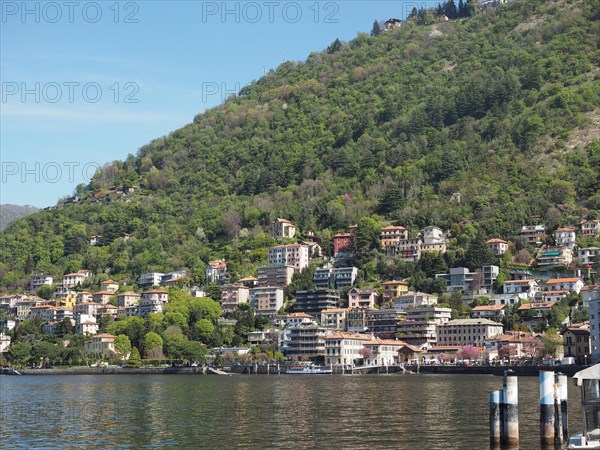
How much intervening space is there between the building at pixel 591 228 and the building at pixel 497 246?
1203 centimetres

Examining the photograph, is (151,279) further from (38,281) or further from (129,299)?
(38,281)

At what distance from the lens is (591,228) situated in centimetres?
14450

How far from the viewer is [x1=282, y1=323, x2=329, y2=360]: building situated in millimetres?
132500

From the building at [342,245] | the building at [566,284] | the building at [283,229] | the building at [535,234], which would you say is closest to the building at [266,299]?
the building at [342,245]

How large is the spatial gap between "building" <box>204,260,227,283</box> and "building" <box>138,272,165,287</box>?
8723 millimetres

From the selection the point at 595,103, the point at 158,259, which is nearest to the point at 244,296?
the point at 158,259

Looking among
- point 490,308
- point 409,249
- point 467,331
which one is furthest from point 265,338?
point 490,308

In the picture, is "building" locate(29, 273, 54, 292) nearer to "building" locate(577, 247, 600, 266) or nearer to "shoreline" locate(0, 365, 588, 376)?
"shoreline" locate(0, 365, 588, 376)

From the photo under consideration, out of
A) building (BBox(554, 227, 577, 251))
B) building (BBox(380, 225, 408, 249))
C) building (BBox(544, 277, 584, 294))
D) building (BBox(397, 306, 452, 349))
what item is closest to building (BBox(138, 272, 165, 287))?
building (BBox(380, 225, 408, 249))

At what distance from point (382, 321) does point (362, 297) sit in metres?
6.64

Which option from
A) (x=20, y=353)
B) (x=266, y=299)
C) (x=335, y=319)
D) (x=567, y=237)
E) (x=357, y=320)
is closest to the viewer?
(x=357, y=320)

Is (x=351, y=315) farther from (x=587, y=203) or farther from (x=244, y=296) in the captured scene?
(x=587, y=203)

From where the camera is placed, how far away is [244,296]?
14850cm

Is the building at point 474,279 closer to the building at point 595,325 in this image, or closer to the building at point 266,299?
the building at point 266,299
